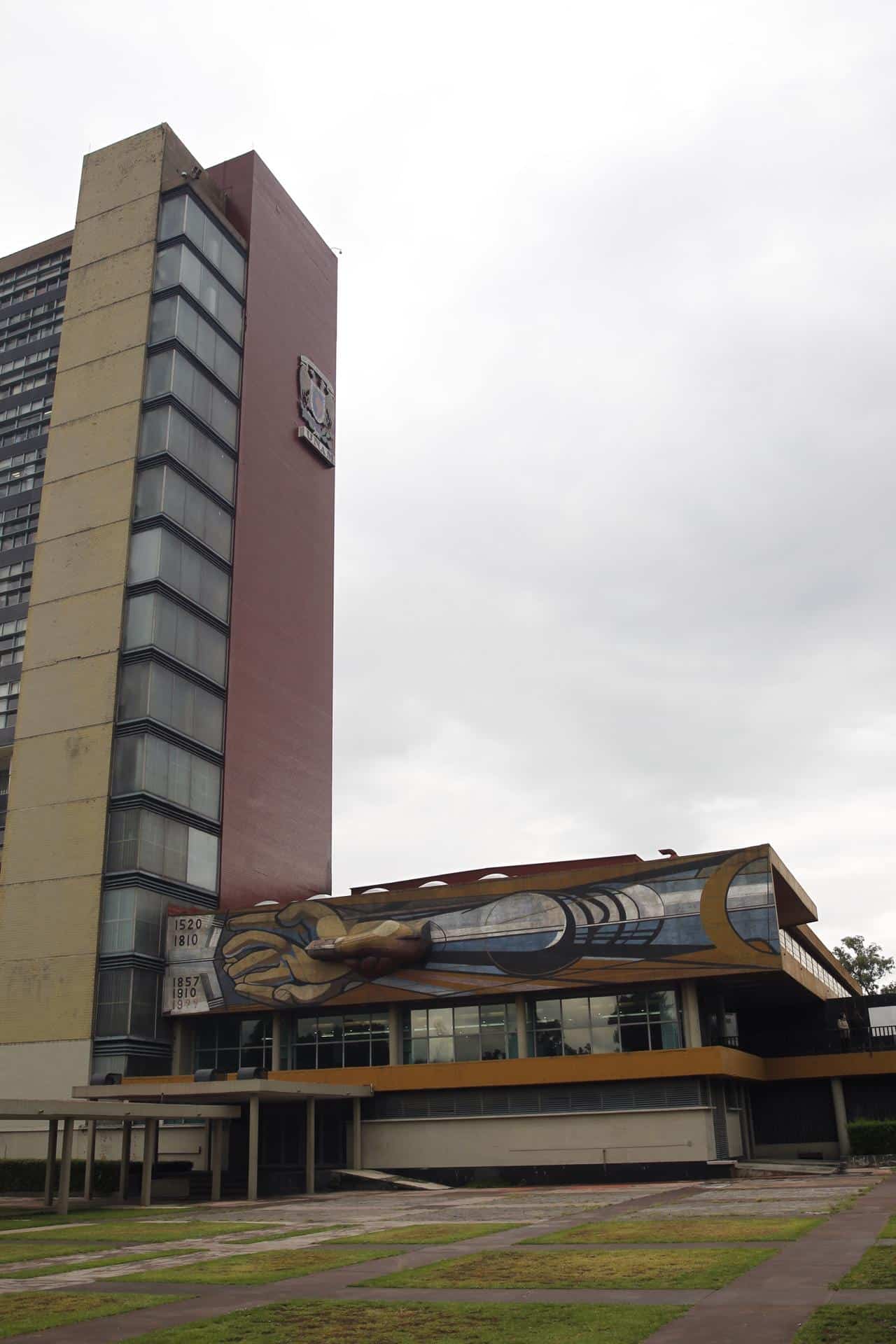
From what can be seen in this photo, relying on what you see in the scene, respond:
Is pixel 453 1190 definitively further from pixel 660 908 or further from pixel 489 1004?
pixel 660 908

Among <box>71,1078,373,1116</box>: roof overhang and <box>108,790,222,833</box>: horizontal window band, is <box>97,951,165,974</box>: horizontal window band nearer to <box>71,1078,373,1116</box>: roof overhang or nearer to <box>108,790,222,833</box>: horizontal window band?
<box>108,790,222,833</box>: horizontal window band

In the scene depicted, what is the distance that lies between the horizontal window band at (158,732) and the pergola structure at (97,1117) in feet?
76.3

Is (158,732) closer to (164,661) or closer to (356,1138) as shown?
(164,661)

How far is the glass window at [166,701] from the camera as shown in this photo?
6912 cm

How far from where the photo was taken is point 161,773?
6869 centimetres

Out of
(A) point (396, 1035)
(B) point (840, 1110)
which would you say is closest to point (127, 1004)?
(A) point (396, 1035)

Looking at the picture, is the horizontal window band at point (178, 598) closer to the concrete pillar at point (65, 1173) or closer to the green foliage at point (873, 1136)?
the concrete pillar at point (65, 1173)

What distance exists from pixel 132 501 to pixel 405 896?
101 ft

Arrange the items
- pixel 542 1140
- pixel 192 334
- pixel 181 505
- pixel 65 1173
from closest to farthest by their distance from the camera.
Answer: pixel 65 1173 → pixel 542 1140 → pixel 181 505 → pixel 192 334

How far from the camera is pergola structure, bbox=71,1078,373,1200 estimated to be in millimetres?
46562

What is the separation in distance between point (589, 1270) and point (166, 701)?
5377cm

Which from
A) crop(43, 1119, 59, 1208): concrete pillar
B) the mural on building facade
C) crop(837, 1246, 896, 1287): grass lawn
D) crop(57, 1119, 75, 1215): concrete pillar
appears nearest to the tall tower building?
the mural on building facade

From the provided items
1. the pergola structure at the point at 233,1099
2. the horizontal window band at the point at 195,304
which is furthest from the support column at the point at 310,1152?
the horizontal window band at the point at 195,304

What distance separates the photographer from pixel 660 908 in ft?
180
